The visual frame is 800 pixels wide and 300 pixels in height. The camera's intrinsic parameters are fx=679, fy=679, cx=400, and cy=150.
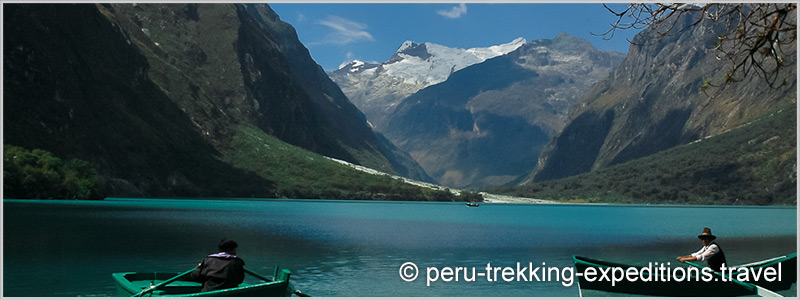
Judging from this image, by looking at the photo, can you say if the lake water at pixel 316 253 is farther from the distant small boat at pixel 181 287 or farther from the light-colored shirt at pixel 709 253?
the light-colored shirt at pixel 709 253

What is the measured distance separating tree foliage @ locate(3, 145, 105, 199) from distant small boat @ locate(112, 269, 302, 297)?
384 feet

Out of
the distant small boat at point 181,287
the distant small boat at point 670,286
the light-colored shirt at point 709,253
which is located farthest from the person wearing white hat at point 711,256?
the distant small boat at point 181,287

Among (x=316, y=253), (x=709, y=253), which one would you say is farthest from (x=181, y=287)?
(x=316, y=253)

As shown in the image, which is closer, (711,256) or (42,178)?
(711,256)

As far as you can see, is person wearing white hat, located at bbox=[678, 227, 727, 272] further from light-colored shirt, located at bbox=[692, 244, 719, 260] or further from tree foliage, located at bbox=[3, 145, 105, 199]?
tree foliage, located at bbox=[3, 145, 105, 199]

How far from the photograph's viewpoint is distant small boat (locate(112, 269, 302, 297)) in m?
19.5

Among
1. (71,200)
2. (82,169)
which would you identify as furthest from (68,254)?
(82,169)

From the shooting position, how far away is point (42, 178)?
13750cm

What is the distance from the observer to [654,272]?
22.5 metres

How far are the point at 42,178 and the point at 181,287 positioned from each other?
430 ft

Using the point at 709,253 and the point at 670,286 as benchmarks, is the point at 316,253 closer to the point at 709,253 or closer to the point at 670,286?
the point at 709,253

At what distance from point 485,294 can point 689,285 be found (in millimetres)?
12985

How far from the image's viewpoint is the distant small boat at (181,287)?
19.5 metres

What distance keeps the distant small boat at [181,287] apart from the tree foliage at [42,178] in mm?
117090
